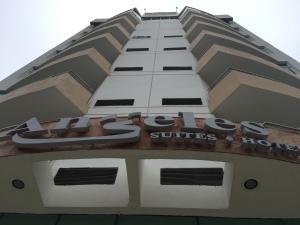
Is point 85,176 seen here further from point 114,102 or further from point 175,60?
point 175,60

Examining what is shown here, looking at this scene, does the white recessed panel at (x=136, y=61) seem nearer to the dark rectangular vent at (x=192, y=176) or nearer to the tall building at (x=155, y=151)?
the tall building at (x=155, y=151)

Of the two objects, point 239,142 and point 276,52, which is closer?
point 239,142

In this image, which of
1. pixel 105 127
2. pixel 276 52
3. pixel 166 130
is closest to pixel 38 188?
pixel 105 127

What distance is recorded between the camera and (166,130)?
33.5 ft

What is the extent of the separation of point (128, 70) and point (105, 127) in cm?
900

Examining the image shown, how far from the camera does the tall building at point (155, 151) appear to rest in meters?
9.51

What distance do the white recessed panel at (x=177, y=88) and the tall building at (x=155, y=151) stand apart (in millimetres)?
77

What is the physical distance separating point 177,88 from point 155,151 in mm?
6876

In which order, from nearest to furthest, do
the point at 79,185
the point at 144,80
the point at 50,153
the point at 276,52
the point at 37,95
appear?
the point at 50,153 < the point at 79,185 < the point at 37,95 < the point at 144,80 < the point at 276,52

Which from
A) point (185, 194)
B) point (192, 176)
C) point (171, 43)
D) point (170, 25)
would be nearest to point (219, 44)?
point (171, 43)

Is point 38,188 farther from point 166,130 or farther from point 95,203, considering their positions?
point 166,130

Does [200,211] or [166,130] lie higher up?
[166,130]

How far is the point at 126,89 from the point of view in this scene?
16.1 metres

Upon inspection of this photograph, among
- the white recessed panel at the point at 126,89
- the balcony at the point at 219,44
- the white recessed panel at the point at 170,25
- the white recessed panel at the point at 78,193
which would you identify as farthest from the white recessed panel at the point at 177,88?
the white recessed panel at the point at 170,25
